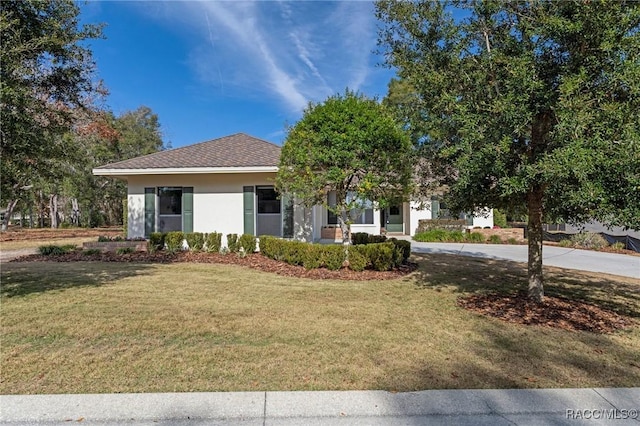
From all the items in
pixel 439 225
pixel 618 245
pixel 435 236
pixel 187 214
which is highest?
pixel 187 214

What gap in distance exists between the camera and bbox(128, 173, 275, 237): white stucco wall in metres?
12.8

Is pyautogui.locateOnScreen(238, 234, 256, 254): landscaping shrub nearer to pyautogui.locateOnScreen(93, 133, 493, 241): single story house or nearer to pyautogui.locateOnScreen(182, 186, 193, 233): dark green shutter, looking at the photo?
pyautogui.locateOnScreen(93, 133, 493, 241): single story house

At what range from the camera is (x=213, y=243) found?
1199cm

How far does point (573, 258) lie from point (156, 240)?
14074 millimetres

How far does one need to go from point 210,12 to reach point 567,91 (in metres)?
9.55

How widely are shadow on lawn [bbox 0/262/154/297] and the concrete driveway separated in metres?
10.2

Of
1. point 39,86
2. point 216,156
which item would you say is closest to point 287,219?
point 216,156

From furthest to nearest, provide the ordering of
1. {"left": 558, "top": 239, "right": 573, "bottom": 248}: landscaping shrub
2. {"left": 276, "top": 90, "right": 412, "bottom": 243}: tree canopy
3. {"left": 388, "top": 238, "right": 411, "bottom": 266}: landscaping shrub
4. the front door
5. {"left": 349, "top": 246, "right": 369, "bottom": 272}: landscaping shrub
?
the front door
{"left": 558, "top": 239, "right": 573, "bottom": 248}: landscaping shrub
{"left": 388, "top": 238, "right": 411, "bottom": 266}: landscaping shrub
{"left": 349, "top": 246, "right": 369, "bottom": 272}: landscaping shrub
{"left": 276, "top": 90, "right": 412, "bottom": 243}: tree canopy

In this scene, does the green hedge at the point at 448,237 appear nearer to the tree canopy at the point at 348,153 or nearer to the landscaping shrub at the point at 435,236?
the landscaping shrub at the point at 435,236

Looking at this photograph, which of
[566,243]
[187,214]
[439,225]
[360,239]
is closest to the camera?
[360,239]

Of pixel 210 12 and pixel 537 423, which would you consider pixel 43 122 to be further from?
pixel 537 423

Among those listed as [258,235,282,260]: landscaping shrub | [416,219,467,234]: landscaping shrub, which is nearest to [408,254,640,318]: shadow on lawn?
[258,235,282,260]: landscaping shrub

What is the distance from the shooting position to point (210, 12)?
402 inches

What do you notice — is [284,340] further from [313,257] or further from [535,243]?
[313,257]
